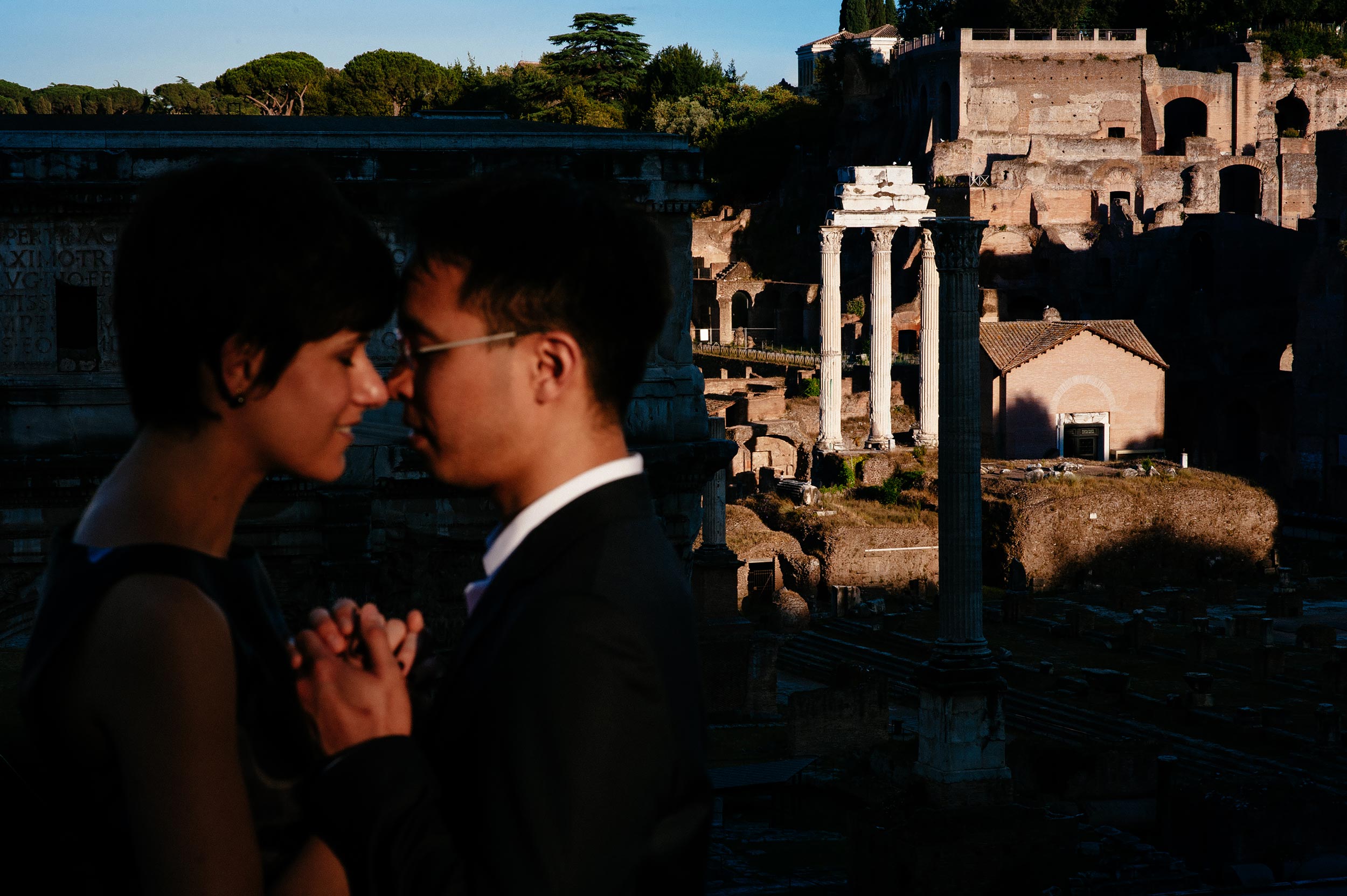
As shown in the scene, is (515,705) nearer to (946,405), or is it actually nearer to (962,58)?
(946,405)

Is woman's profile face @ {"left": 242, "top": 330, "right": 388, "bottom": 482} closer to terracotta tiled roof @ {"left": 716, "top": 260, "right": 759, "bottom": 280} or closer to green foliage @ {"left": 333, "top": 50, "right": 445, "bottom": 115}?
terracotta tiled roof @ {"left": 716, "top": 260, "right": 759, "bottom": 280}

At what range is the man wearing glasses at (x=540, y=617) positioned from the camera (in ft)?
5.20

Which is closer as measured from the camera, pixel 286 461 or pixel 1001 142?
pixel 286 461

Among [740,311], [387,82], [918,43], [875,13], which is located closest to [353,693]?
[740,311]

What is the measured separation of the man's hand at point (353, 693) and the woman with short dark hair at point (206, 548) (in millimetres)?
13

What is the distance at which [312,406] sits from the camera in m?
1.82

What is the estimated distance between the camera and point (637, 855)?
1.62 m

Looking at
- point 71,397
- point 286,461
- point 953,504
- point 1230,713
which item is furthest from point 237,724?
point 1230,713

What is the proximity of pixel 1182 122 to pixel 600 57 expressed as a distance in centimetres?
2119

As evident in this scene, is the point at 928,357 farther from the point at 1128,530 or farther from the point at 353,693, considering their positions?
the point at 353,693

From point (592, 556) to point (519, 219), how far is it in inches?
15.2

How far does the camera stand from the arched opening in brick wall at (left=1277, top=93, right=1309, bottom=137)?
47281mm

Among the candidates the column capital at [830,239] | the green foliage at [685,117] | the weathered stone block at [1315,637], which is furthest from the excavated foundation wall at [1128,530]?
the green foliage at [685,117]

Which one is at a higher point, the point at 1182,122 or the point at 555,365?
the point at 1182,122
